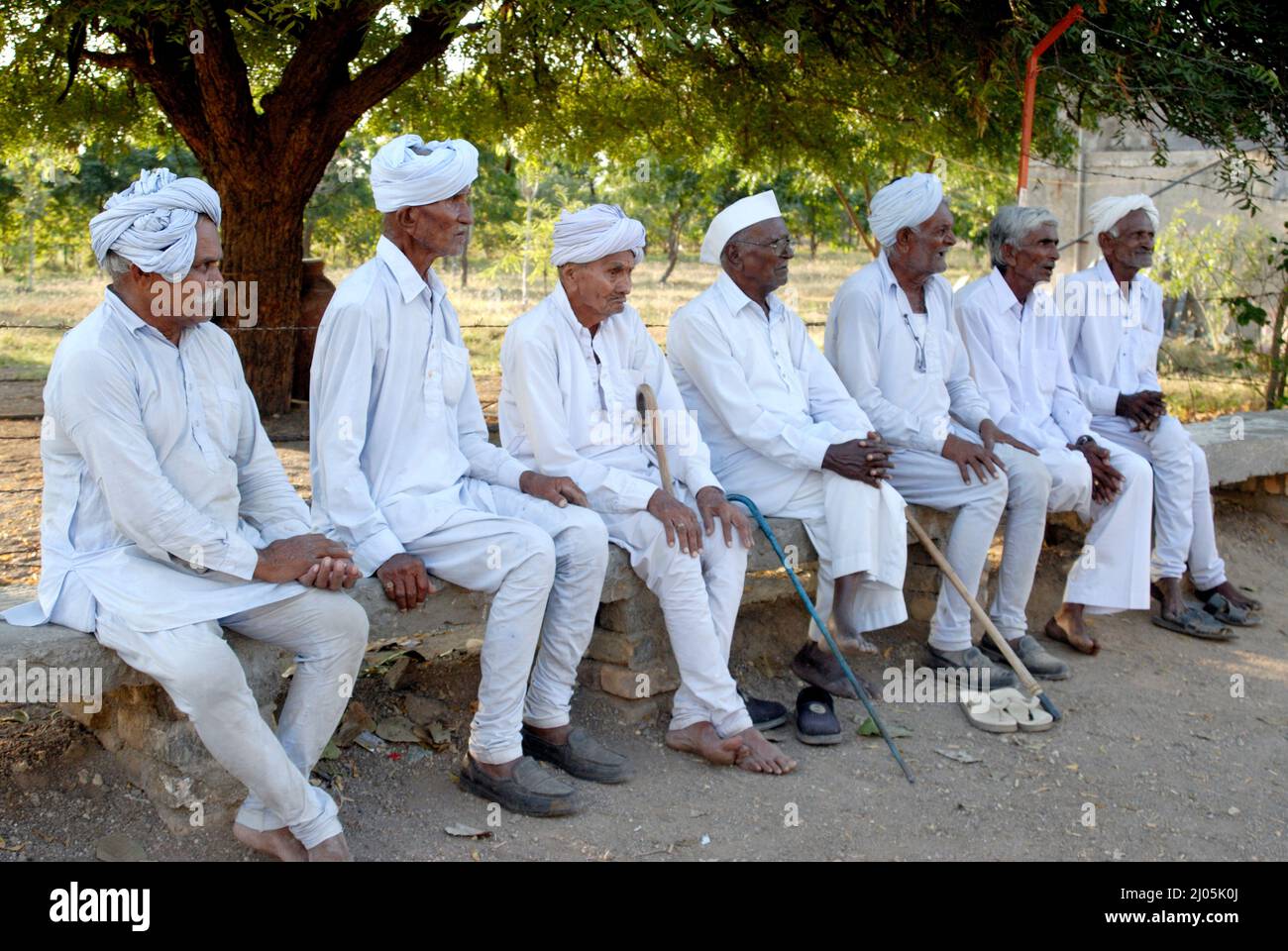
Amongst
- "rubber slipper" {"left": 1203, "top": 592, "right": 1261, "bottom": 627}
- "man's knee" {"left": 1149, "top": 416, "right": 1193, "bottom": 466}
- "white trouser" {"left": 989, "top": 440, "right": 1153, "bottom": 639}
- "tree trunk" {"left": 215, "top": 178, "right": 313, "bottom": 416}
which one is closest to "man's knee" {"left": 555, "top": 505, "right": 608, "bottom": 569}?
"white trouser" {"left": 989, "top": 440, "right": 1153, "bottom": 639}

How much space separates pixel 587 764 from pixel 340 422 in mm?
1355

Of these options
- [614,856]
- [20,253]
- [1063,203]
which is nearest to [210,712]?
[614,856]

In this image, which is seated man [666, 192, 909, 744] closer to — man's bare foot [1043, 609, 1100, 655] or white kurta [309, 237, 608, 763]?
white kurta [309, 237, 608, 763]

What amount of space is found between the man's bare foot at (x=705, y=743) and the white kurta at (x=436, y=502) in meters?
0.42

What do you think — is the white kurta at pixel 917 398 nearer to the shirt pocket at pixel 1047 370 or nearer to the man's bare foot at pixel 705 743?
the shirt pocket at pixel 1047 370

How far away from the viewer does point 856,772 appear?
4414 mm

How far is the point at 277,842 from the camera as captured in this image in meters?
3.43

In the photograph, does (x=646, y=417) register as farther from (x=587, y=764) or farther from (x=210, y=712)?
(x=210, y=712)

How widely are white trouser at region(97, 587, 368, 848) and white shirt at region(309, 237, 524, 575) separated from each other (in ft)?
1.41

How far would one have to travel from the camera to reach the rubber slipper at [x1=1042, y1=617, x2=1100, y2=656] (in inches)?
228

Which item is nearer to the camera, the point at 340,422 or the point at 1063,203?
the point at 340,422

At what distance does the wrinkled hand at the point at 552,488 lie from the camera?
4.30 meters

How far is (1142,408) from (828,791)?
308 cm

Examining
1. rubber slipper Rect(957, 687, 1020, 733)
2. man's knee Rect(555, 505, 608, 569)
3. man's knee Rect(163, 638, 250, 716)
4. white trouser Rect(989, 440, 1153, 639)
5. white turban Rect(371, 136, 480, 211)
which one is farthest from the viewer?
white trouser Rect(989, 440, 1153, 639)
